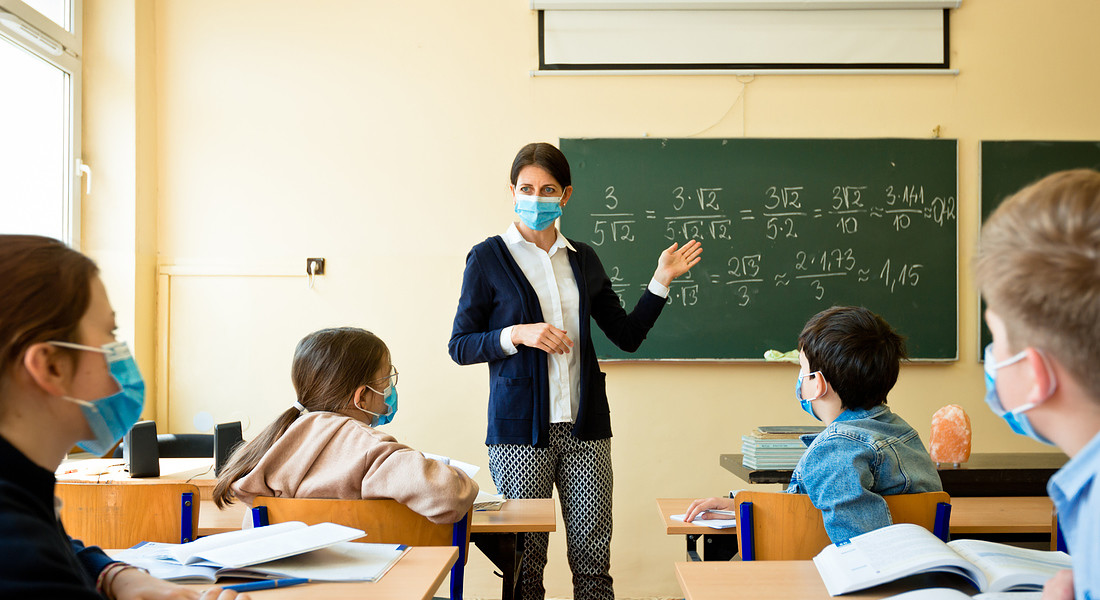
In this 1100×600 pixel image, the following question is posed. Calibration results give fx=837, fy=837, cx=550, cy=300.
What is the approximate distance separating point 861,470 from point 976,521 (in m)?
0.57

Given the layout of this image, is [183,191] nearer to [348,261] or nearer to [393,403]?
[348,261]

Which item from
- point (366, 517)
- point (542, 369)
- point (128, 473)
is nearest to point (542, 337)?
point (542, 369)

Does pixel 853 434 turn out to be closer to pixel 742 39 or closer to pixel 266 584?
pixel 266 584

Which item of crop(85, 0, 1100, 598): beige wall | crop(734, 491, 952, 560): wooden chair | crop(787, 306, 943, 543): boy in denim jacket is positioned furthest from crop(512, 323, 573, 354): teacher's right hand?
crop(85, 0, 1100, 598): beige wall

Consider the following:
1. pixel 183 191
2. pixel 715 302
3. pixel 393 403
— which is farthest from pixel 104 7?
pixel 715 302

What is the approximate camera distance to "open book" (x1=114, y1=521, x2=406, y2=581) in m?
1.19

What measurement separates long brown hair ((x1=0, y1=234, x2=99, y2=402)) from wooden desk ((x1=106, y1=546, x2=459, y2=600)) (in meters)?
0.44

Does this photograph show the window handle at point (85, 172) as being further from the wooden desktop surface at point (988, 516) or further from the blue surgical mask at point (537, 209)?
the wooden desktop surface at point (988, 516)

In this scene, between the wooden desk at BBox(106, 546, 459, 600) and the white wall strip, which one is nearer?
the wooden desk at BBox(106, 546, 459, 600)

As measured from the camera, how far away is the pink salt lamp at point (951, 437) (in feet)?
8.24

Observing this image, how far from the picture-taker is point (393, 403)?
2.18m

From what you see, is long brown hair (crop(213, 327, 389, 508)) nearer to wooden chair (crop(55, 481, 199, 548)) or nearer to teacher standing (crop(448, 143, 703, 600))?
wooden chair (crop(55, 481, 199, 548))

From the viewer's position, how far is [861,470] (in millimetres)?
1587

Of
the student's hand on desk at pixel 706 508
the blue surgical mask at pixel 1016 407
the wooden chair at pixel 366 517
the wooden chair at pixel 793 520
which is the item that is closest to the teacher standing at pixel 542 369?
the student's hand on desk at pixel 706 508
